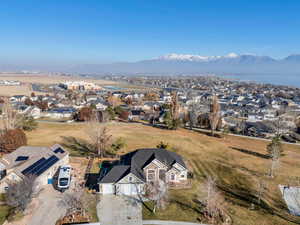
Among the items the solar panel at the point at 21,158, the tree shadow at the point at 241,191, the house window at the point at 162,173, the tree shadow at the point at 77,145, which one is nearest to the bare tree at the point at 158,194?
the house window at the point at 162,173

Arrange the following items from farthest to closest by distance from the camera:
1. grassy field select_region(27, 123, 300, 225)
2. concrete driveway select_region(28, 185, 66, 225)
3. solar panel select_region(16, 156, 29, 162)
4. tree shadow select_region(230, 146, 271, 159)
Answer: tree shadow select_region(230, 146, 271, 159) < solar panel select_region(16, 156, 29, 162) < grassy field select_region(27, 123, 300, 225) < concrete driveway select_region(28, 185, 66, 225)

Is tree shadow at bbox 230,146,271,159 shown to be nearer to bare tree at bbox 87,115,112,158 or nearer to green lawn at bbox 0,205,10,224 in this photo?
bare tree at bbox 87,115,112,158

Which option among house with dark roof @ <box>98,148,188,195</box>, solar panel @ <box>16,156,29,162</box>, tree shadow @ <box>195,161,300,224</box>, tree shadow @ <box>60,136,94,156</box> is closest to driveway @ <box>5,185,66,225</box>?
house with dark roof @ <box>98,148,188,195</box>

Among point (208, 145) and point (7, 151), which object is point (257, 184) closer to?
point (208, 145)

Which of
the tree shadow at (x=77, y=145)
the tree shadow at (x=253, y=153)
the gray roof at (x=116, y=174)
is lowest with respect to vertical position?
the tree shadow at (x=253, y=153)

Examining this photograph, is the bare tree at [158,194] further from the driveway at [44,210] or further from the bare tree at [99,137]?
the bare tree at [99,137]

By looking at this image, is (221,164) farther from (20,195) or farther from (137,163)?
(20,195)

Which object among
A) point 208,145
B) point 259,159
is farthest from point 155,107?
point 259,159
